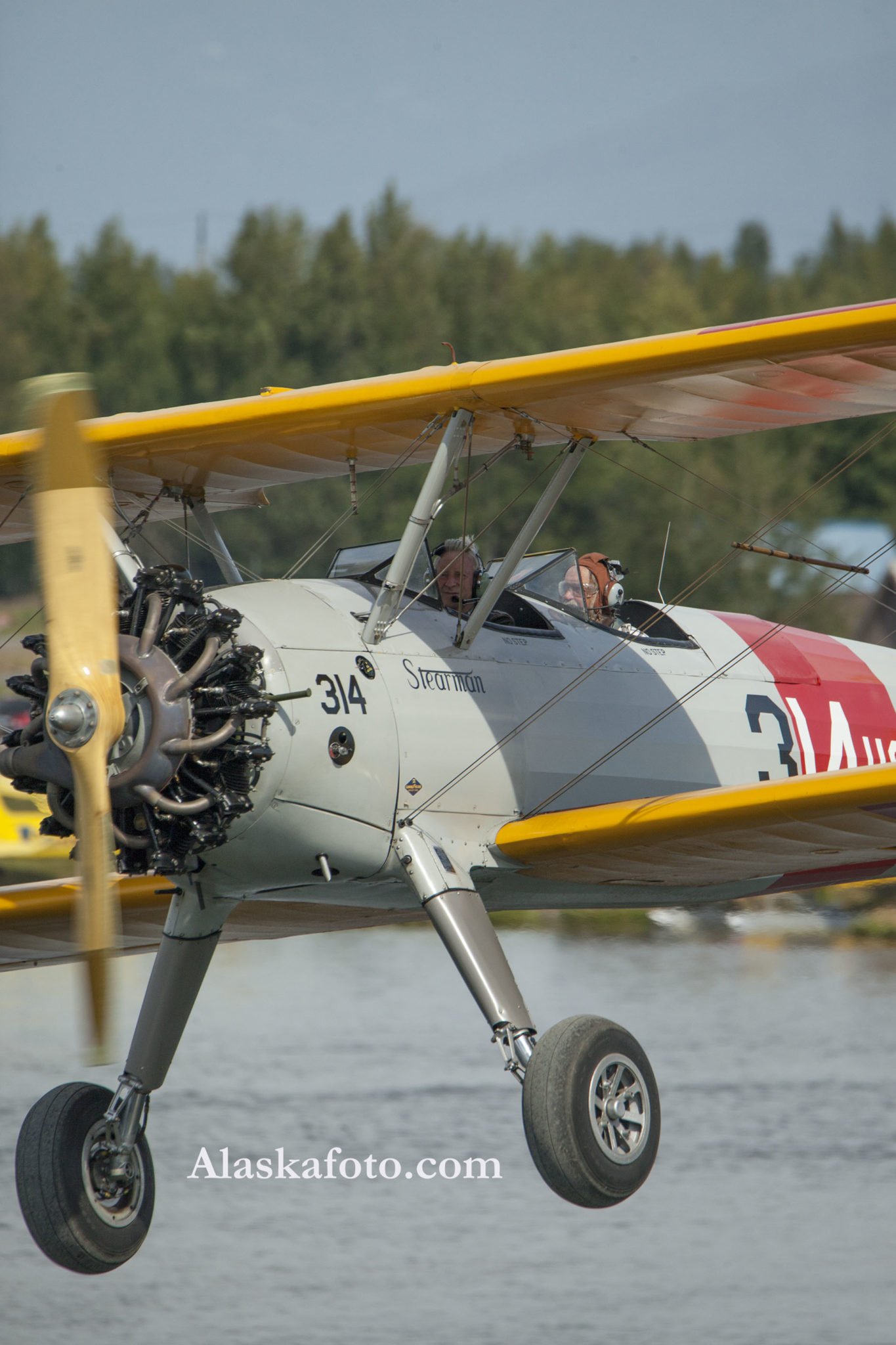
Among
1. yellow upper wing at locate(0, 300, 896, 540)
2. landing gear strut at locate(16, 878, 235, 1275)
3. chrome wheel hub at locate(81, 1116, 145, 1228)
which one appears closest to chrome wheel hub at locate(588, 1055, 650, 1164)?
landing gear strut at locate(16, 878, 235, 1275)

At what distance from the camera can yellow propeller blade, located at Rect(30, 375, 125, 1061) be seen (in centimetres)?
550

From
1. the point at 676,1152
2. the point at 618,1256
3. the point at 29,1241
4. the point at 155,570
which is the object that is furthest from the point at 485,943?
the point at 676,1152

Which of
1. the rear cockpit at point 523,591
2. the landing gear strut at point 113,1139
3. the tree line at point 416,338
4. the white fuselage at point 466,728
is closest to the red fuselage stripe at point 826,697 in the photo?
the white fuselage at point 466,728

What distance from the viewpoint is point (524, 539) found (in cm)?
655

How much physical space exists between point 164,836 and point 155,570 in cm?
94

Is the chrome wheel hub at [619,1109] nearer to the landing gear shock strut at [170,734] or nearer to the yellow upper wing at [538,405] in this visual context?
the landing gear shock strut at [170,734]

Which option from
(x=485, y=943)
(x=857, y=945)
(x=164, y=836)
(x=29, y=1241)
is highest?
(x=164, y=836)

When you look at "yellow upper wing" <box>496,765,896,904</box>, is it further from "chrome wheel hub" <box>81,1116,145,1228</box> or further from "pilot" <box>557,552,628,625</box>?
"chrome wheel hub" <box>81,1116,145,1228</box>

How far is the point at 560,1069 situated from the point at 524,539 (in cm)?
203

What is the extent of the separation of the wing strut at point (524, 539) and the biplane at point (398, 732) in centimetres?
2

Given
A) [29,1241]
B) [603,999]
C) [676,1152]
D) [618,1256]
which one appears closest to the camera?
[618,1256]

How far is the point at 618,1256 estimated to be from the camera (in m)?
7.93

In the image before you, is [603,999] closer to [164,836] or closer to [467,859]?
[467,859]

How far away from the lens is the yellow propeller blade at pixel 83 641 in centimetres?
550
